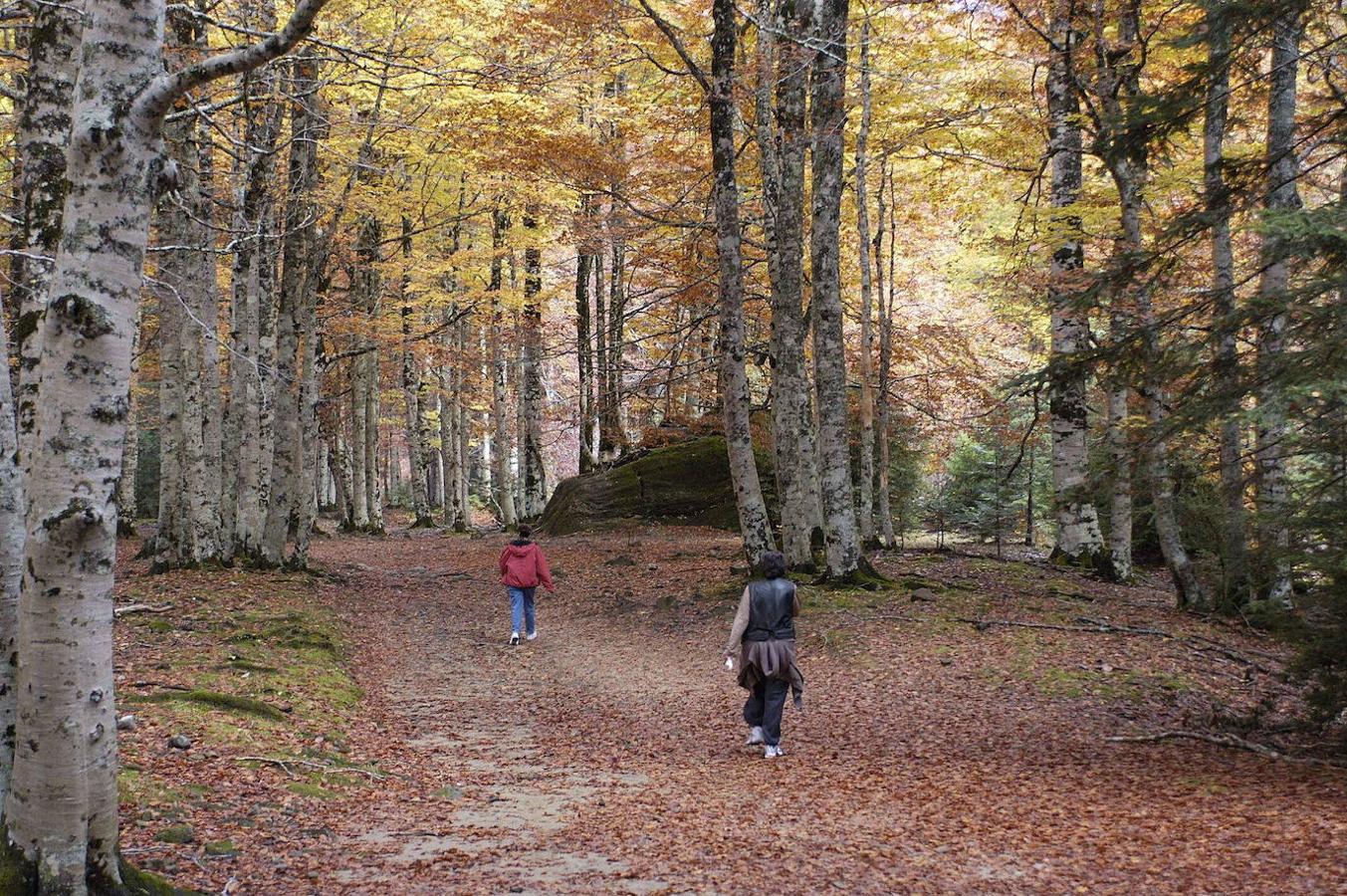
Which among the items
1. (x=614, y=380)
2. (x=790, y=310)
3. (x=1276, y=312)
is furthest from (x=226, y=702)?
(x=614, y=380)

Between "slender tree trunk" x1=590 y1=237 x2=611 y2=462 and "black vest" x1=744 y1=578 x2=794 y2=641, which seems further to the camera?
"slender tree trunk" x1=590 y1=237 x2=611 y2=462

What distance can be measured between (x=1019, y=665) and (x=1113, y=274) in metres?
4.31

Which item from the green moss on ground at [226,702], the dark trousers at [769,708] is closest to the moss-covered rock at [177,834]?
the green moss on ground at [226,702]

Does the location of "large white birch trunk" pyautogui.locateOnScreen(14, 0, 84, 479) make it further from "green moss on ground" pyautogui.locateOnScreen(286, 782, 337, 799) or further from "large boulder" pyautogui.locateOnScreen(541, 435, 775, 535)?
"large boulder" pyautogui.locateOnScreen(541, 435, 775, 535)

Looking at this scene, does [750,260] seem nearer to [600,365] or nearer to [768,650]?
[600,365]

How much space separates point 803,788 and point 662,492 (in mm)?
18202

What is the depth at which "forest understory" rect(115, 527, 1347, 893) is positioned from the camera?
4977mm

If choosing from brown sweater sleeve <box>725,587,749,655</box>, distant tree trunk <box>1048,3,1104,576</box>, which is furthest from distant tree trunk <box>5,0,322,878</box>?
distant tree trunk <box>1048,3,1104,576</box>

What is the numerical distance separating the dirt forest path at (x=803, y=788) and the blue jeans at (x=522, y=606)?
0.70m

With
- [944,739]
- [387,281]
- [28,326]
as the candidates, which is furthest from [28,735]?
[387,281]

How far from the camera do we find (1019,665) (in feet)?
31.9

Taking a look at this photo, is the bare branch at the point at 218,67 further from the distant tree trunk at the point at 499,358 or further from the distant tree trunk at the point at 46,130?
the distant tree trunk at the point at 499,358

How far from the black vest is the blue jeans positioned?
5874 millimetres

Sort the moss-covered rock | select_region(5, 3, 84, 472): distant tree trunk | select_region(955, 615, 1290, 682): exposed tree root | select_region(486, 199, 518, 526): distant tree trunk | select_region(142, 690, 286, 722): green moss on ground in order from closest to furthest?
the moss-covered rock, select_region(5, 3, 84, 472): distant tree trunk, select_region(142, 690, 286, 722): green moss on ground, select_region(955, 615, 1290, 682): exposed tree root, select_region(486, 199, 518, 526): distant tree trunk
